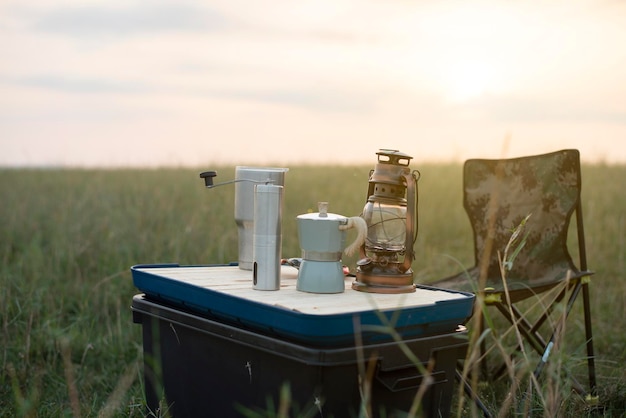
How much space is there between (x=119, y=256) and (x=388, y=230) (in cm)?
295

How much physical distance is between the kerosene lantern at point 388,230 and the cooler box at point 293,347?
6 cm

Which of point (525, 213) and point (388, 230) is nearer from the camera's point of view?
point (388, 230)

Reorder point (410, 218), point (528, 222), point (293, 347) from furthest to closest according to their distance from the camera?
point (528, 222), point (410, 218), point (293, 347)

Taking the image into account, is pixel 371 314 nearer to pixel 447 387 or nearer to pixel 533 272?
pixel 447 387

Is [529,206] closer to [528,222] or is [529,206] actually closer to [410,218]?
[528,222]

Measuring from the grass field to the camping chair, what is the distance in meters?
0.25

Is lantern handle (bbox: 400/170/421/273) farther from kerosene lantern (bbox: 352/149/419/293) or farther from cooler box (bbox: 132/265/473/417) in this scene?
cooler box (bbox: 132/265/473/417)

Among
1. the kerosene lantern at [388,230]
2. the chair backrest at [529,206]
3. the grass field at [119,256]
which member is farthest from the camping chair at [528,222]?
the kerosene lantern at [388,230]

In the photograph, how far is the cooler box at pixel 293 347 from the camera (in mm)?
1890

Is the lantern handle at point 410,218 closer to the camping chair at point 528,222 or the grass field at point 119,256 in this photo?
the grass field at point 119,256

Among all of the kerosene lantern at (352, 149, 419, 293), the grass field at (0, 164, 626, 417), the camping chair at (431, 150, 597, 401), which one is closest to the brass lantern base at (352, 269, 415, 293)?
the kerosene lantern at (352, 149, 419, 293)

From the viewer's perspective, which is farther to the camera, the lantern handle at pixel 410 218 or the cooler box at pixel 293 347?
the lantern handle at pixel 410 218

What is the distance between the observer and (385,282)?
2.23 m

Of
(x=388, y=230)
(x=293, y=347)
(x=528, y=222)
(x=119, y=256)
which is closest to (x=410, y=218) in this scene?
(x=388, y=230)
